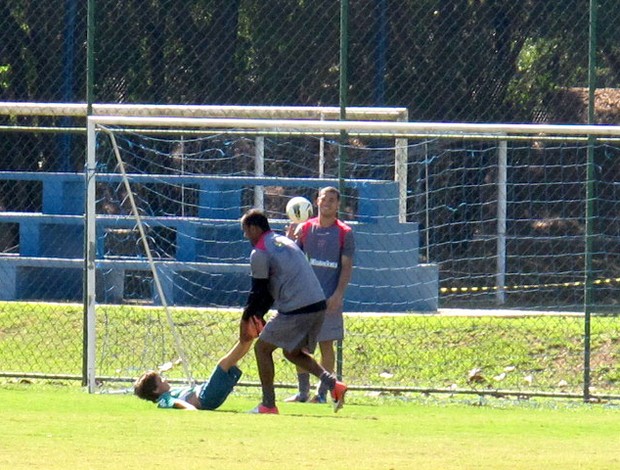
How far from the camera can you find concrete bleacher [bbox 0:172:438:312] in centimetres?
1439

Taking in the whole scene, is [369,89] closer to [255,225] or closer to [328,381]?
[255,225]

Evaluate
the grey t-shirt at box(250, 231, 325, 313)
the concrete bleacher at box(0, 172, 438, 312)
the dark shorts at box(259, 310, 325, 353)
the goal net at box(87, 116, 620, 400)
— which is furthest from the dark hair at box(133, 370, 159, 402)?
the concrete bleacher at box(0, 172, 438, 312)

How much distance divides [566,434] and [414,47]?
8498 mm

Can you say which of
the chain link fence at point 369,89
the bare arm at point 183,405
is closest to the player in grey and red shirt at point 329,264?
the bare arm at point 183,405

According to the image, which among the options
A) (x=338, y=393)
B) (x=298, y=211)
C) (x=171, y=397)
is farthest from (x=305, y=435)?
(x=298, y=211)

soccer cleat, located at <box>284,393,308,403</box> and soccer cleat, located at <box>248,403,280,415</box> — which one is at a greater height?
soccer cleat, located at <box>248,403,280,415</box>

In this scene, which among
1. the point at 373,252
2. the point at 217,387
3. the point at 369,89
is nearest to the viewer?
the point at 217,387

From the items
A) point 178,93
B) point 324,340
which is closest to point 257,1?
point 178,93

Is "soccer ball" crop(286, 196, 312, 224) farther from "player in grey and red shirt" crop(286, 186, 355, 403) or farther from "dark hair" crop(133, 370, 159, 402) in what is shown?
"dark hair" crop(133, 370, 159, 402)

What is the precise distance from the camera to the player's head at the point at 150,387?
11.2m

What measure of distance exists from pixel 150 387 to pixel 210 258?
429cm

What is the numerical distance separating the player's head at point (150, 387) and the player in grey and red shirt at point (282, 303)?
0.77m

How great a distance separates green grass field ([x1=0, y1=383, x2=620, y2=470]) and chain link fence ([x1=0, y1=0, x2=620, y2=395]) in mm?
3628

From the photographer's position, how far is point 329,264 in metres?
12.2
